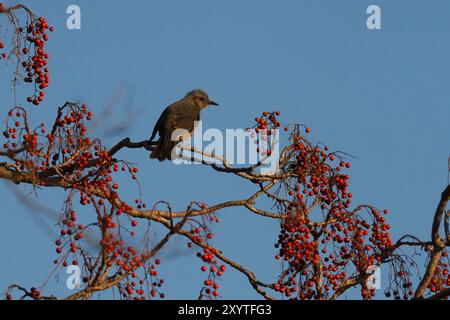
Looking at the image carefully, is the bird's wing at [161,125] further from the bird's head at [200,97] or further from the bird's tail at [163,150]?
the bird's head at [200,97]

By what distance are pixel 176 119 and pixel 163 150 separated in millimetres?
1496

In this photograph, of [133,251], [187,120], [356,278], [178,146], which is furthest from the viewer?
[187,120]

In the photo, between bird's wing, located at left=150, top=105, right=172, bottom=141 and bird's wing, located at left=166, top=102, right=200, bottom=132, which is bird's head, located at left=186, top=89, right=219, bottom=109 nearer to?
bird's wing, located at left=166, top=102, right=200, bottom=132

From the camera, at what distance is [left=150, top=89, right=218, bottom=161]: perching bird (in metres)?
11.5

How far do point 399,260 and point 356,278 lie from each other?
20.0 inches

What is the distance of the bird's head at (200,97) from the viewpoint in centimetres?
1469

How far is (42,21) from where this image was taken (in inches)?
394

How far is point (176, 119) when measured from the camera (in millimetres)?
12938

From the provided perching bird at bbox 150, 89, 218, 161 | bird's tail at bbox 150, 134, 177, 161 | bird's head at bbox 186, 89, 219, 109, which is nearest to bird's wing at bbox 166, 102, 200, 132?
perching bird at bbox 150, 89, 218, 161

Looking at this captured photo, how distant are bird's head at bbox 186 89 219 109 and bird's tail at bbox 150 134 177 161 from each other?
10.00 ft
